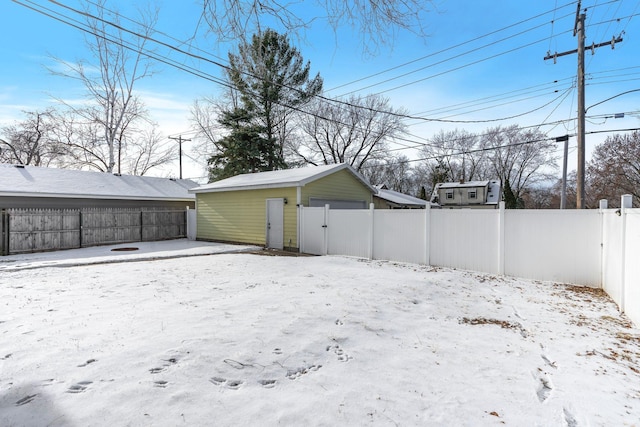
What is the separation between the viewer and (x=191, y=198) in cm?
1769

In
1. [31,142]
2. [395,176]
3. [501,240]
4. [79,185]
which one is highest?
[31,142]

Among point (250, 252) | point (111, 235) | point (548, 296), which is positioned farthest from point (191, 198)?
point (548, 296)

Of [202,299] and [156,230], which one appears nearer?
[202,299]

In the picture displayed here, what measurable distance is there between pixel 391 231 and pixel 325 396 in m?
7.20

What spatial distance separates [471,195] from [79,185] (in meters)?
25.9

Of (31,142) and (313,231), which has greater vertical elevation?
(31,142)

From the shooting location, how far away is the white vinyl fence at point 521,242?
4.73 meters

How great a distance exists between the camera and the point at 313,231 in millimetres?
11109

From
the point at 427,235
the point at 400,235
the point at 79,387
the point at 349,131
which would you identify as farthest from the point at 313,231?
the point at 349,131

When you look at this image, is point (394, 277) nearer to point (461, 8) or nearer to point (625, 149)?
point (461, 8)

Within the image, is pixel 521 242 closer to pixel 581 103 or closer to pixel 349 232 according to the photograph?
pixel 349 232

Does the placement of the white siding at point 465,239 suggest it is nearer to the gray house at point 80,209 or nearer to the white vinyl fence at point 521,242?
the white vinyl fence at point 521,242

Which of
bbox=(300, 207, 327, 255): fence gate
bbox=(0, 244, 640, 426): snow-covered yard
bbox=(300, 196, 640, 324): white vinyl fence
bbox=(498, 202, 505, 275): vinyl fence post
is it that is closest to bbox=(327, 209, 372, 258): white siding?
bbox=(300, 196, 640, 324): white vinyl fence

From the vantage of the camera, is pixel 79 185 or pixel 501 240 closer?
pixel 501 240
